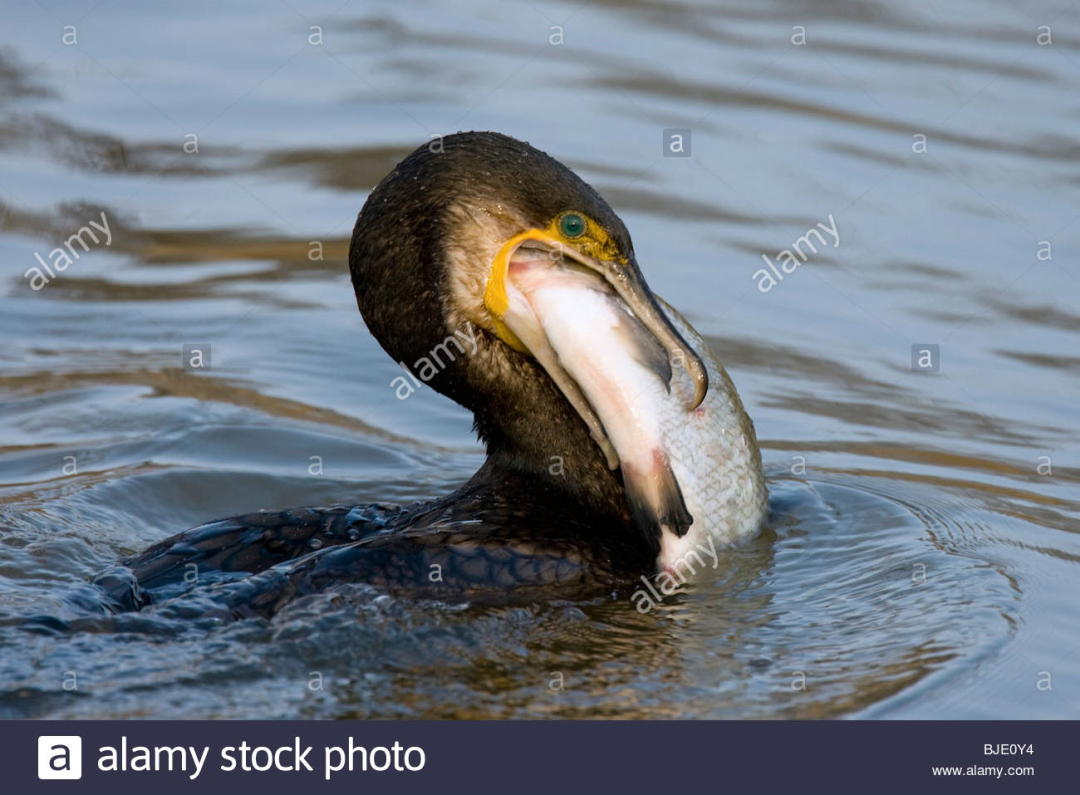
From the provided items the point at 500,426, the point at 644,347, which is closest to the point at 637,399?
the point at 644,347

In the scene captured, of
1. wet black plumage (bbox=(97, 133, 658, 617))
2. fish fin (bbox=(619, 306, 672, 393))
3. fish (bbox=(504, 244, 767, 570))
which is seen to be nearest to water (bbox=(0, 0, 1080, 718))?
wet black plumage (bbox=(97, 133, 658, 617))

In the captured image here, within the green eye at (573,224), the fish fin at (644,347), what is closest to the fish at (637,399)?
the fish fin at (644,347)

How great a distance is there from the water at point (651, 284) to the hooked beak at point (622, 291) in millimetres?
787

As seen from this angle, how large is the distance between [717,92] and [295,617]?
6544 millimetres

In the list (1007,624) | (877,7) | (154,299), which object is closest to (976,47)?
(877,7)

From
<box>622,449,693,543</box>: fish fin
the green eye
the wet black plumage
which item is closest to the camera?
the wet black plumage

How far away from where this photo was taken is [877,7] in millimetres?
11172

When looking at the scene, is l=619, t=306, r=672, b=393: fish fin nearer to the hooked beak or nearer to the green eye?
the hooked beak

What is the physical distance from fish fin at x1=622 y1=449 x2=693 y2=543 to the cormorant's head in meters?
0.19

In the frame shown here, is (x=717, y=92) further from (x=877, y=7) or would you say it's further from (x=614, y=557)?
(x=614, y=557)

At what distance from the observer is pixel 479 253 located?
4.87 meters

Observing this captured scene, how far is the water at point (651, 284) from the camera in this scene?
4457 mm

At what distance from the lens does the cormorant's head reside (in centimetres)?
483

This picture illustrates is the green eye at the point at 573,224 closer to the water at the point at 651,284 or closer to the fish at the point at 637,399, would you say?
the fish at the point at 637,399
